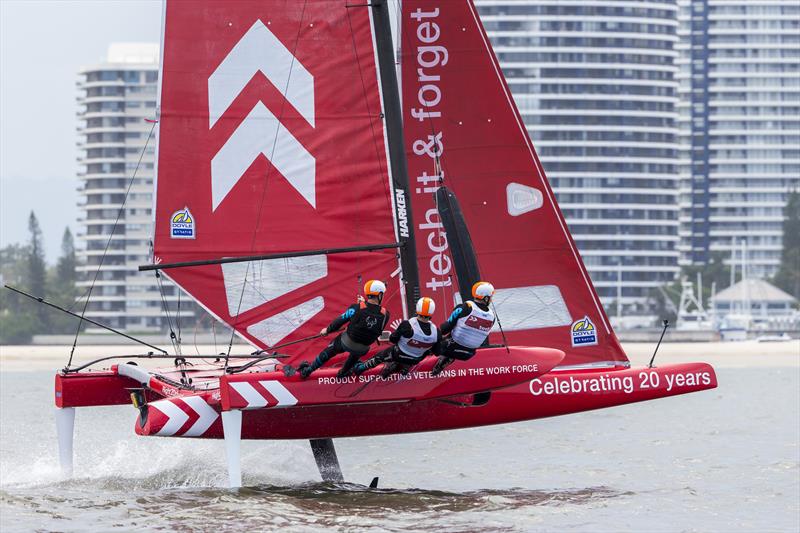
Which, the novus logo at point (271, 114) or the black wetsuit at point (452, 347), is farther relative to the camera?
the novus logo at point (271, 114)

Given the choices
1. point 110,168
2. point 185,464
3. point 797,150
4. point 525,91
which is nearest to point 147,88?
point 110,168

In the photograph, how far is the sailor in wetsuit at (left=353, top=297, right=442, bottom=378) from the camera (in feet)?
40.1

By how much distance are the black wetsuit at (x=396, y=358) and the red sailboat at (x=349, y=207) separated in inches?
30.9

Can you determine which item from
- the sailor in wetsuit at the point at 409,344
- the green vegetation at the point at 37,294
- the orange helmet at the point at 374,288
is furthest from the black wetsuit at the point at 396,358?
the green vegetation at the point at 37,294

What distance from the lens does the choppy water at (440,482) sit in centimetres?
1225

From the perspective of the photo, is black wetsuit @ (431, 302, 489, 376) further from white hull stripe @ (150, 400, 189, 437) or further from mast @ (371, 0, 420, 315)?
white hull stripe @ (150, 400, 189, 437)

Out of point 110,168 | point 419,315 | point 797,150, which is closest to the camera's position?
point 419,315

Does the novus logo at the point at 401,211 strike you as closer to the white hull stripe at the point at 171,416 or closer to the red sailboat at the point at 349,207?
the red sailboat at the point at 349,207

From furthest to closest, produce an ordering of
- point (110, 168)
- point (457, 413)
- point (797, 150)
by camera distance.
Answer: point (797, 150) < point (110, 168) < point (457, 413)

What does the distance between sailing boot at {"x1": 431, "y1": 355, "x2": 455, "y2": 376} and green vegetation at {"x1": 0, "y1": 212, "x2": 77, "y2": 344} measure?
78579 mm

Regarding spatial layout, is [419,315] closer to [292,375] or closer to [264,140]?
[292,375]

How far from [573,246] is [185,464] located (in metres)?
5.44

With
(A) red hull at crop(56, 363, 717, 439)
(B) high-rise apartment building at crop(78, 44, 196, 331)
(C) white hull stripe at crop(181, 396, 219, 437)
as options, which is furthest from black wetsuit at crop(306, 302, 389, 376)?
(B) high-rise apartment building at crop(78, 44, 196, 331)

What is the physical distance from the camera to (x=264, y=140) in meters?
13.9
